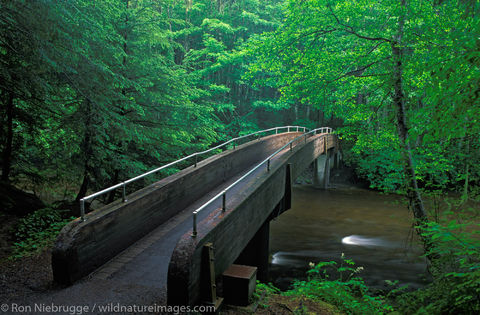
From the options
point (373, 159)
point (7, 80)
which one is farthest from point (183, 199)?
point (373, 159)

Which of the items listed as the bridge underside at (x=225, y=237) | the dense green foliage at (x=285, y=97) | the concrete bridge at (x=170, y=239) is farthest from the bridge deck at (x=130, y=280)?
the dense green foliage at (x=285, y=97)

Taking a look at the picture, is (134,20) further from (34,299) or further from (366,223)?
(366,223)

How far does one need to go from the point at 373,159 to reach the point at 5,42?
72.4ft

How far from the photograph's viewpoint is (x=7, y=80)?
6.04 meters

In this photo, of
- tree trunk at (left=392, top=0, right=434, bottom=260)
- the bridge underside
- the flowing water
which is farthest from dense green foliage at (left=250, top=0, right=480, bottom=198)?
the bridge underside

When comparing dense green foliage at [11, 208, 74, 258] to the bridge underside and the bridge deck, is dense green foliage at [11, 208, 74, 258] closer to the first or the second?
the bridge deck

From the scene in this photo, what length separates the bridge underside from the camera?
14.4 feet

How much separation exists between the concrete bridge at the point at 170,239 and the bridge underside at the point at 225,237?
1 centimetres

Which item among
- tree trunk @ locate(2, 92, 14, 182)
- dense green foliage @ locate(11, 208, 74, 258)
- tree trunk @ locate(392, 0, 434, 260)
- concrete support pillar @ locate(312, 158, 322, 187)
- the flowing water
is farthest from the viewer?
concrete support pillar @ locate(312, 158, 322, 187)

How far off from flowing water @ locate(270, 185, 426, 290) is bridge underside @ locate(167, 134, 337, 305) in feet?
7.31

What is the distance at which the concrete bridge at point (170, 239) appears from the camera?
15.4 feet

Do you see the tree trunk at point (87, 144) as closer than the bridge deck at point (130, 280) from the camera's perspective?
No

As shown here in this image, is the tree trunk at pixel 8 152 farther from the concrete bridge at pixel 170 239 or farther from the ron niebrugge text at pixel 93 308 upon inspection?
the ron niebrugge text at pixel 93 308

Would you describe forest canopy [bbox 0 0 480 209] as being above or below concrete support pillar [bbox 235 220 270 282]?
above
